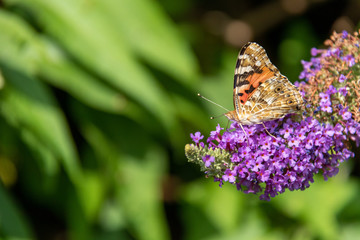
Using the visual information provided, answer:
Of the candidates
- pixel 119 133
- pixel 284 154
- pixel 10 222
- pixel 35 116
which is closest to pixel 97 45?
pixel 35 116

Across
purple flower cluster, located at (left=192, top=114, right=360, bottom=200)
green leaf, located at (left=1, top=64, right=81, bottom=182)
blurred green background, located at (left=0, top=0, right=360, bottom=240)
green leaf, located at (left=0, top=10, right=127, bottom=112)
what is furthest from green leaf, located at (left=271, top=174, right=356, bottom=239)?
purple flower cluster, located at (left=192, top=114, right=360, bottom=200)

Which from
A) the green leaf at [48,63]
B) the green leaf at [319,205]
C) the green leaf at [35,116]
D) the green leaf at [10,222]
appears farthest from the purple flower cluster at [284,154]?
the green leaf at [319,205]

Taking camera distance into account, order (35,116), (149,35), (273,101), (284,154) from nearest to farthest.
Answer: (284,154), (273,101), (35,116), (149,35)

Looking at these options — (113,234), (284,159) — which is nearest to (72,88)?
(113,234)

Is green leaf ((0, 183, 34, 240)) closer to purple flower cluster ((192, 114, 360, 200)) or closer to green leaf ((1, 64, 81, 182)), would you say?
green leaf ((1, 64, 81, 182))

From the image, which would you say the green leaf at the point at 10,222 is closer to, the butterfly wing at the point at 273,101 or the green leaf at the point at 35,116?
the green leaf at the point at 35,116

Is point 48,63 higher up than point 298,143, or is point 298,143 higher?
point 48,63

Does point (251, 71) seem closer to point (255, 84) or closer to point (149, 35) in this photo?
point (255, 84)
